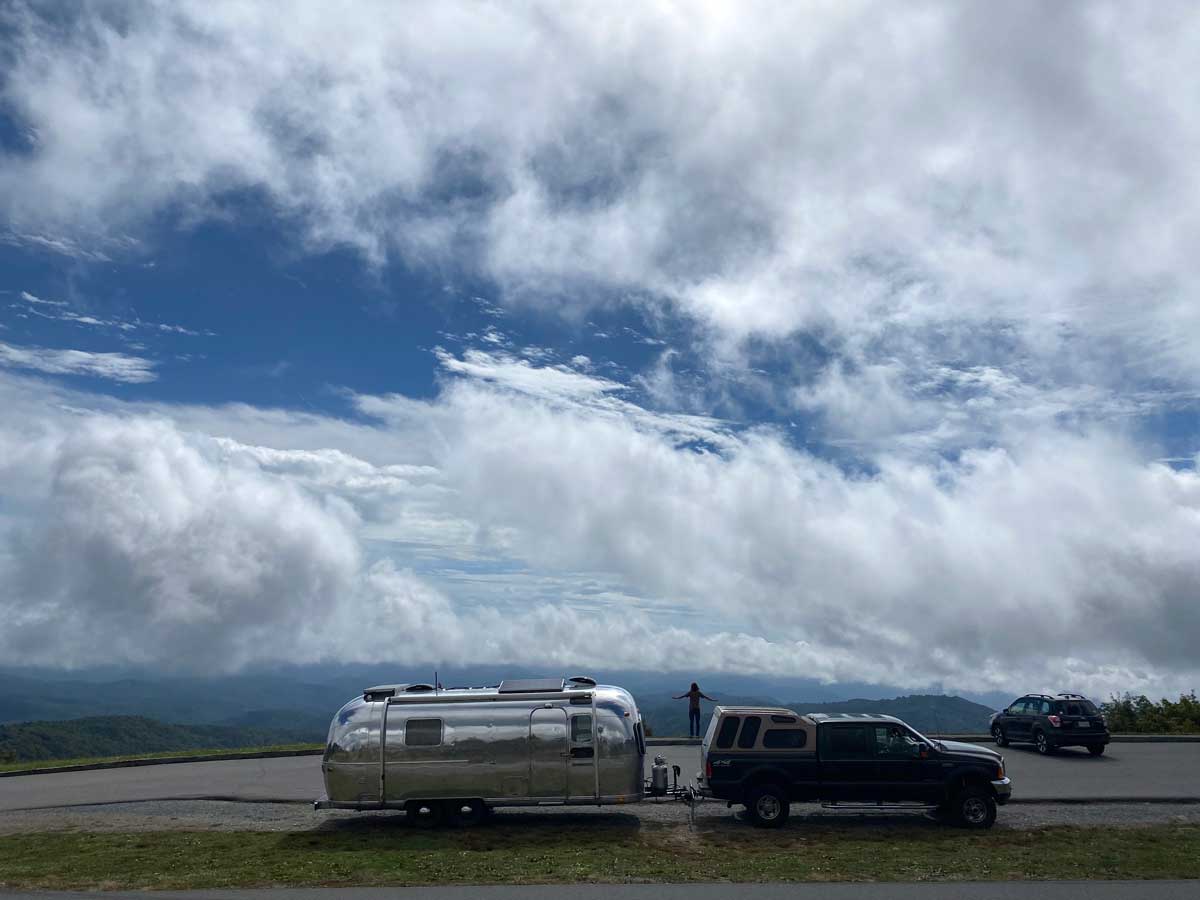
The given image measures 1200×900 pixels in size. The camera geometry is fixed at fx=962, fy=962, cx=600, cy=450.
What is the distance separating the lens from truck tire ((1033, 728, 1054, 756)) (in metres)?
27.1

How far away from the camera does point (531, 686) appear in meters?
19.6

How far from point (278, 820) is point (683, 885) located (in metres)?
9.93

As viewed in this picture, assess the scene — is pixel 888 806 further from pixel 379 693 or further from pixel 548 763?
pixel 379 693

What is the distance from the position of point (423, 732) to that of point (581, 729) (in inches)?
118

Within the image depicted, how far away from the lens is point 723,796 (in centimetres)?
1778

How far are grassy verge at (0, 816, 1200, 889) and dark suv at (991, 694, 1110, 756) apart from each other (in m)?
9.86

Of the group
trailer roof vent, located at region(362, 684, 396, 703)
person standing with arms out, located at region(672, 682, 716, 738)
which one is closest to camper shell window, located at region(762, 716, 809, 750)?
trailer roof vent, located at region(362, 684, 396, 703)

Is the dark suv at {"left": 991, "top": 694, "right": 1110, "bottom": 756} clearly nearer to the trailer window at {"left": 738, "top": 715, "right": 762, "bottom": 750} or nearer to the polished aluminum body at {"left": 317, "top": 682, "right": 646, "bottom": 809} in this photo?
the trailer window at {"left": 738, "top": 715, "right": 762, "bottom": 750}

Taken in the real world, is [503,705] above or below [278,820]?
above

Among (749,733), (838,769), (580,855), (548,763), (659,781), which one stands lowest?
(580,855)

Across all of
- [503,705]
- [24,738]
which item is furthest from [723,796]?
[24,738]

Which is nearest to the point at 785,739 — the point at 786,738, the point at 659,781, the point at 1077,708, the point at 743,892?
the point at 786,738

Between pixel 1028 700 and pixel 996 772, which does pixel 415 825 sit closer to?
pixel 996 772

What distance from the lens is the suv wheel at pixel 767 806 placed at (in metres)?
17.7
